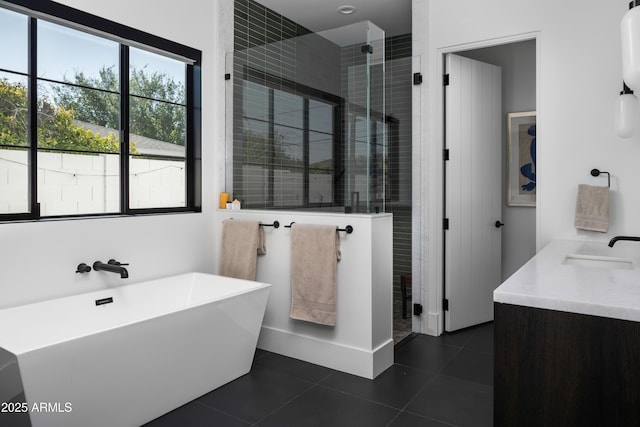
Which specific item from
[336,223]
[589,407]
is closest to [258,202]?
[336,223]

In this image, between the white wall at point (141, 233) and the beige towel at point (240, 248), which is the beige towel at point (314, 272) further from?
the white wall at point (141, 233)

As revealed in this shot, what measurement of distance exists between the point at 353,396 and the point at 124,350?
1.27m

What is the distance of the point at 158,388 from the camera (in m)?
2.23

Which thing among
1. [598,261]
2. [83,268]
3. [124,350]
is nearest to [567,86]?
[598,261]

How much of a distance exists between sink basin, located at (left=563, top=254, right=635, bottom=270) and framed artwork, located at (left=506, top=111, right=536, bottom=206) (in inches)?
76.4

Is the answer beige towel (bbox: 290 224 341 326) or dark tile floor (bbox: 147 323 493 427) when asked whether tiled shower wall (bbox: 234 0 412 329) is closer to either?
beige towel (bbox: 290 224 341 326)

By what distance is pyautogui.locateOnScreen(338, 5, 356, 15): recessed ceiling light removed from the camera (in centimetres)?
403

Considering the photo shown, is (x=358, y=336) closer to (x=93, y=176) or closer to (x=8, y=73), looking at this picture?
(x=93, y=176)

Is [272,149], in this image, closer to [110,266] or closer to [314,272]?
[314,272]

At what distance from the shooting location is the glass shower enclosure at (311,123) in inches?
113

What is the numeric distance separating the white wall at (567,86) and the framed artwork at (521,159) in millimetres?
1100

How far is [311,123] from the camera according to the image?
10.0 feet

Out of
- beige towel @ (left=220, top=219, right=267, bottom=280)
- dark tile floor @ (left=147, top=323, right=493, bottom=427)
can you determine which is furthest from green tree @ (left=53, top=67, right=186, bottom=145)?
dark tile floor @ (left=147, top=323, right=493, bottom=427)

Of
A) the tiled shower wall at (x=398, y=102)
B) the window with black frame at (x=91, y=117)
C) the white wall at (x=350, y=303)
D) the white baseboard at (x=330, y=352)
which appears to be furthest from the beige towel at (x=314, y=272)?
the window with black frame at (x=91, y=117)
